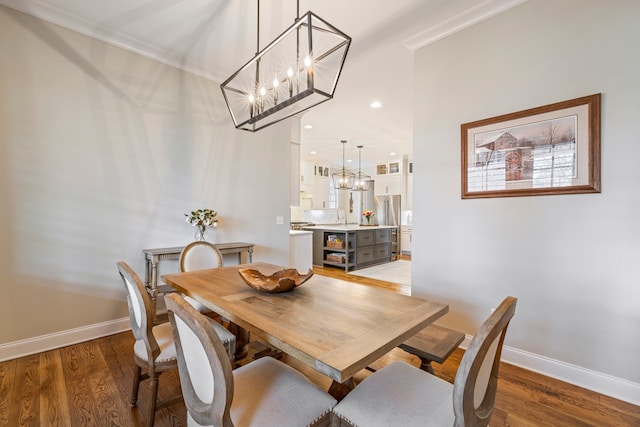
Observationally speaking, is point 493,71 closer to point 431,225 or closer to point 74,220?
point 431,225

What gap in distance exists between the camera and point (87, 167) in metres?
2.62

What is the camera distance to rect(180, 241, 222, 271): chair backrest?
245 cm

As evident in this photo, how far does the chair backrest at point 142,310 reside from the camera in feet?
4.59

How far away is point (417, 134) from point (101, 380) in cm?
331

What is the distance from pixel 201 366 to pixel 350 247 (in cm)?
507

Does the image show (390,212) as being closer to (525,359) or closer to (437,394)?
(525,359)

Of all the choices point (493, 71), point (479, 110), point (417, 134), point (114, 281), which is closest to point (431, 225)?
point (417, 134)

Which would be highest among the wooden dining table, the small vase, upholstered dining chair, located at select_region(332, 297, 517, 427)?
the small vase

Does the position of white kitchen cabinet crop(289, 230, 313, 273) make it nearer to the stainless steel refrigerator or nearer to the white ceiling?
the white ceiling

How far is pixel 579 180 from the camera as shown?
193 centimetres

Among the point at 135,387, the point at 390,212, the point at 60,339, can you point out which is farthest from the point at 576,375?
the point at 390,212

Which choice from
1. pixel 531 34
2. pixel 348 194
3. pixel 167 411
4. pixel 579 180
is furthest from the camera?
pixel 348 194

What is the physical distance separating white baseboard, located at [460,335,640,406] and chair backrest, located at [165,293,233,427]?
182 cm

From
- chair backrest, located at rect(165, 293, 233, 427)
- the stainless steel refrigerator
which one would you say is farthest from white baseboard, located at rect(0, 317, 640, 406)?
the stainless steel refrigerator
